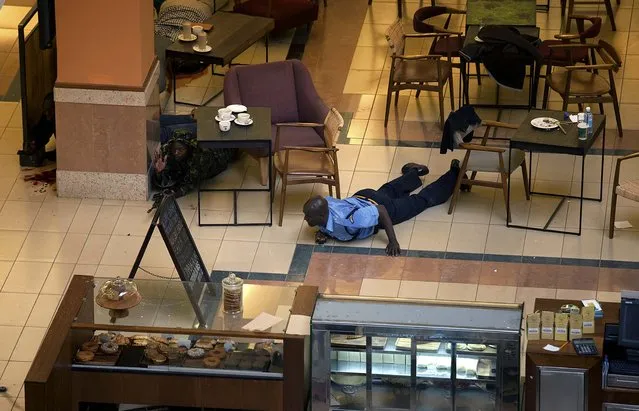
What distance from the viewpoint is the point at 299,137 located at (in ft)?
42.3

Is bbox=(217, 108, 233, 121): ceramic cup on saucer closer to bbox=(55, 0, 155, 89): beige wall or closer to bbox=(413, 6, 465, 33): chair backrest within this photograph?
bbox=(55, 0, 155, 89): beige wall

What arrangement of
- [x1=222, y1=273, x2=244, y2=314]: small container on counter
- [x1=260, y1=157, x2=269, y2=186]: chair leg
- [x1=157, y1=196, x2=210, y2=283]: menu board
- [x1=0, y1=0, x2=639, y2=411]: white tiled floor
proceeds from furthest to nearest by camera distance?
[x1=260, y1=157, x2=269, y2=186]: chair leg
[x1=0, y1=0, x2=639, y2=411]: white tiled floor
[x1=157, y1=196, x2=210, y2=283]: menu board
[x1=222, y1=273, x2=244, y2=314]: small container on counter

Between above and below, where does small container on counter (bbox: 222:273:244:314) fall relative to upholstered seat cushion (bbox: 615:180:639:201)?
above

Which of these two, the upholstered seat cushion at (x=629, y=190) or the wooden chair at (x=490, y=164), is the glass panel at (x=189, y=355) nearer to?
the wooden chair at (x=490, y=164)

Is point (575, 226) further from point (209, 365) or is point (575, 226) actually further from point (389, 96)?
point (209, 365)

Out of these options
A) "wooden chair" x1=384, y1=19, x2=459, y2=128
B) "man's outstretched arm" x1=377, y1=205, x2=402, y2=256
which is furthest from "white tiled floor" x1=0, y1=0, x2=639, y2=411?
"wooden chair" x1=384, y1=19, x2=459, y2=128

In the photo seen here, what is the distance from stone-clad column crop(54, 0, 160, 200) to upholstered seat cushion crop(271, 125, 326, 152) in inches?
44.6

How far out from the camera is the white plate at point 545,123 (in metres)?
12.3

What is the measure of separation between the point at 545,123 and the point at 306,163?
202 centimetres

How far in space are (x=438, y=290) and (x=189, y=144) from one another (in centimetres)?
276

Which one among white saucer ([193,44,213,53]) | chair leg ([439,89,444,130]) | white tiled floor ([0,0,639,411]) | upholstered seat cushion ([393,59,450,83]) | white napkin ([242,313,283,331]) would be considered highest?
white saucer ([193,44,213,53])

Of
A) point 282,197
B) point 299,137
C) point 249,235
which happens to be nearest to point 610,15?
point 299,137

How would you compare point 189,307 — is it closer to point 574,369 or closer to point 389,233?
point 574,369

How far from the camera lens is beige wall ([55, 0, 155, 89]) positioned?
1234cm
